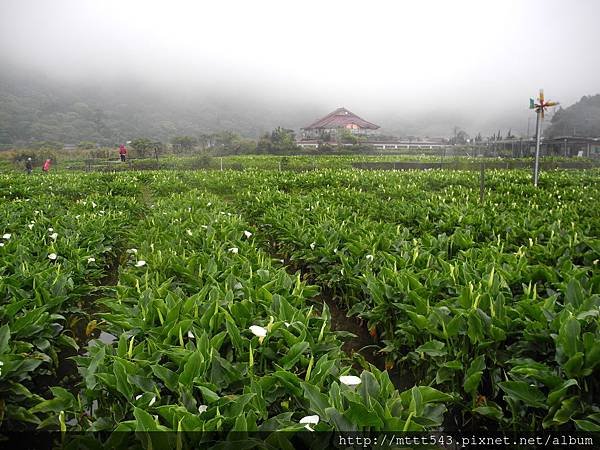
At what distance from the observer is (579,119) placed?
4812 cm

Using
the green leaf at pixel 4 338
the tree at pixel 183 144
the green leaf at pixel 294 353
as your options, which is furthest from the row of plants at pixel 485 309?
the tree at pixel 183 144

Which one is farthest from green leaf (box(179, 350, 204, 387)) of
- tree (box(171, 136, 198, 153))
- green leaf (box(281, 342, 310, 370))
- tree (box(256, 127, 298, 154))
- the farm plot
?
tree (box(171, 136, 198, 153))

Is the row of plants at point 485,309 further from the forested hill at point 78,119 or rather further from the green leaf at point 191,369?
the forested hill at point 78,119

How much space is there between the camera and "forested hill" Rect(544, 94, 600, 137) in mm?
43406

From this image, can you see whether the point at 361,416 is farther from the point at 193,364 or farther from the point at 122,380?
the point at 122,380

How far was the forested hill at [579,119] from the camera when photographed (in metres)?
43.4

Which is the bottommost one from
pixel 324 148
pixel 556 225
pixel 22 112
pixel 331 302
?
pixel 331 302

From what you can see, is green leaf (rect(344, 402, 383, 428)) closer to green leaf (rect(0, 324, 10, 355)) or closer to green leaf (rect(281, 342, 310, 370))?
green leaf (rect(281, 342, 310, 370))

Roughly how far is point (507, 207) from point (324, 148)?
1312 inches

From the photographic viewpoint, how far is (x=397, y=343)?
9.80ft

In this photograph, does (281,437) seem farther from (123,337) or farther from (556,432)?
(556,432)

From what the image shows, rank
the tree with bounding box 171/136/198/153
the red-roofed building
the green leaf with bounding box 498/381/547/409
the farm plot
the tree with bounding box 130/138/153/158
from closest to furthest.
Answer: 1. the farm plot
2. the green leaf with bounding box 498/381/547/409
3. the tree with bounding box 130/138/153/158
4. the tree with bounding box 171/136/198/153
5. the red-roofed building

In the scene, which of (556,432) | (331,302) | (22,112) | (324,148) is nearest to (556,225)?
(331,302)

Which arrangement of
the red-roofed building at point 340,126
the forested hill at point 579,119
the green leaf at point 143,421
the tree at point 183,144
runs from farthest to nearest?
the red-roofed building at point 340,126 → the tree at point 183,144 → the forested hill at point 579,119 → the green leaf at point 143,421
